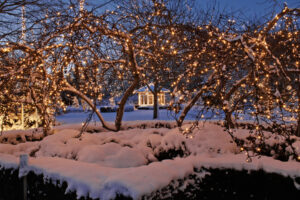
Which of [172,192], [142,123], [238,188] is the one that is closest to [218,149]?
[238,188]

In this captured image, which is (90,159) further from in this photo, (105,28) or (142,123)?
(142,123)

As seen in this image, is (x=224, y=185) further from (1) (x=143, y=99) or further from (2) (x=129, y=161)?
(1) (x=143, y=99)

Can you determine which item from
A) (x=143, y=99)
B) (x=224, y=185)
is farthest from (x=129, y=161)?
(x=143, y=99)

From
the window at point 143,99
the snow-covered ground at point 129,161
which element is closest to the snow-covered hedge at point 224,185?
the snow-covered ground at point 129,161

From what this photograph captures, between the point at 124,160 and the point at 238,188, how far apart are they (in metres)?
2.06

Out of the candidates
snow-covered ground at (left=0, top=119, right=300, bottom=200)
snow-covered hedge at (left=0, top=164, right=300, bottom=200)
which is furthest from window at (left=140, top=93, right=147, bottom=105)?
snow-covered hedge at (left=0, top=164, right=300, bottom=200)

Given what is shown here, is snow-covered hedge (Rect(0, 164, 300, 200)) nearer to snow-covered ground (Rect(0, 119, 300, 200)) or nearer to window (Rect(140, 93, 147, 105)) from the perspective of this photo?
snow-covered ground (Rect(0, 119, 300, 200))

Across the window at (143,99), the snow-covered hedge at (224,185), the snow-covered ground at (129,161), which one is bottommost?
the snow-covered hedge at (224,185)

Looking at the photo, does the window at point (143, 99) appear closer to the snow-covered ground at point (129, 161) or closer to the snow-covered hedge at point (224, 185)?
the snow-covered ground at point (129, 161)

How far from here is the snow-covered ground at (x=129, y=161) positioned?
9.00 feet

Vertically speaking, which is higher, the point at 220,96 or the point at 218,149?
the point at 220,96

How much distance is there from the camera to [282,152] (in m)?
4.88

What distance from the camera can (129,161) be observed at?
4.57 metres

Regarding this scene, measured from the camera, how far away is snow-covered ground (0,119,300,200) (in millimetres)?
2744
